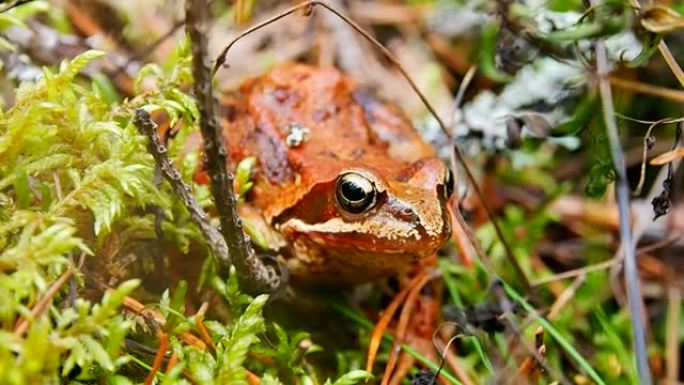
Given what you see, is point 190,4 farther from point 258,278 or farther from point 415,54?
point 415,54

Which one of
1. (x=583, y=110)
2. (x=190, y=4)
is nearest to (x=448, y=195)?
(x=583, y=110)

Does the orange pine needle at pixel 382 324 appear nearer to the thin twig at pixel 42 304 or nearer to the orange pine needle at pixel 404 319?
the orange pine needle at pixel 404 319

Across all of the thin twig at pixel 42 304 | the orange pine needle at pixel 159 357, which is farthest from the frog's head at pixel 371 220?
the thin twig at pixel 42 304

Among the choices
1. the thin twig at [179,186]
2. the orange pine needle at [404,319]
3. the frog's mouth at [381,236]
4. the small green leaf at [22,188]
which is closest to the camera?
the thin twig at [179,186]

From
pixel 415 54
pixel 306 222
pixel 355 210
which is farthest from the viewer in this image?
pixel 415 54

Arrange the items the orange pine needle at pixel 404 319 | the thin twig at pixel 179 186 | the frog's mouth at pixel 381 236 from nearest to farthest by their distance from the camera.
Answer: the thin twig at pixel 179 186, the frog's mouth at pixel 381 236, the orange pine needle at pixel 404 319

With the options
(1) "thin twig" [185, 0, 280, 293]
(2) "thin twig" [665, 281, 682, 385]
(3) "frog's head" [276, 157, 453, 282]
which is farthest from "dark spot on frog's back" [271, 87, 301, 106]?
(2) "thin twig" [665, 281, 682, 385]

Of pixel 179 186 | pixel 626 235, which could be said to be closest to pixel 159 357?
pixel 179 186

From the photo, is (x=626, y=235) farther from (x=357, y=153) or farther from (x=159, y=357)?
(x=159, y=357)
